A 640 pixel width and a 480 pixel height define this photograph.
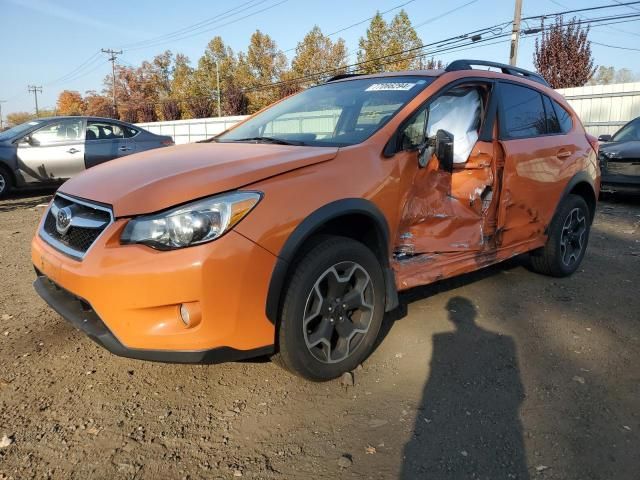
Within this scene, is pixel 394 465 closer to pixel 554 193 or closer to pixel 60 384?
pixel 60 384

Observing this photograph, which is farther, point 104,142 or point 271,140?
point 104,142

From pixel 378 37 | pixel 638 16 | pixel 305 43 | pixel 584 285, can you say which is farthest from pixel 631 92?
pixel 305 43

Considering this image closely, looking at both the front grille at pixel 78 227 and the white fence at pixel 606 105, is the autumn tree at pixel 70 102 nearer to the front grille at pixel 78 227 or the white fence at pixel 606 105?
the white fence at pixel 606 105

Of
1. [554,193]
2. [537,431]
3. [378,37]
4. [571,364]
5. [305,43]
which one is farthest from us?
[305,43]

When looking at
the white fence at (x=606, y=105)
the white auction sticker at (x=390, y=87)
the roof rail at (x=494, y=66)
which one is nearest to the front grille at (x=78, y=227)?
the white auction sticker at (x=390, y=87)

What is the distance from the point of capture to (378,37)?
40.2m

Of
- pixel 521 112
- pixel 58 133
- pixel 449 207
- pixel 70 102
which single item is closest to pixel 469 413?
pixel 449 207

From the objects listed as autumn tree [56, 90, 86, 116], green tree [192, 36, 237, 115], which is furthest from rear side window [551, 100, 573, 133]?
autumn tree [56, 90, 86, 116]

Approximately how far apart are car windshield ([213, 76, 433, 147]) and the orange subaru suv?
0.02 m

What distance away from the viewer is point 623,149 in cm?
869

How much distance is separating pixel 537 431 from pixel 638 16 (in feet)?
72.6

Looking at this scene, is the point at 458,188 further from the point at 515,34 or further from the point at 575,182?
the point at 515,34

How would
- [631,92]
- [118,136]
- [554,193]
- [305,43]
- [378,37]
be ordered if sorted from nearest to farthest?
[554,193] → [118,136] → [631,92] → [378,37] → [305,43]

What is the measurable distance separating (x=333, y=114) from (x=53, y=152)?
24.4 feet
